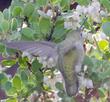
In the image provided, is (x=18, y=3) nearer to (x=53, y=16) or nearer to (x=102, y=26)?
(x=53, y=16)

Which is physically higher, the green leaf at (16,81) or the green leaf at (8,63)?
the green leaf at (8,63)

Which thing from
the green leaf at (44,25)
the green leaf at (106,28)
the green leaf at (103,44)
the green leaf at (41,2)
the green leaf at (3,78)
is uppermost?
the green leaf at (41,2)

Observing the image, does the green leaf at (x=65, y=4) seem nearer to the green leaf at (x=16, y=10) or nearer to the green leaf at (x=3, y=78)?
the green leaf at (x=16, y=10)

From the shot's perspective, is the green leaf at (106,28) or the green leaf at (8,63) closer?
the green leaf at (106,28)

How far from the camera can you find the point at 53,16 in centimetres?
106

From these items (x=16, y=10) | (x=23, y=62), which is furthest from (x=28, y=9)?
(x=23, y=62)

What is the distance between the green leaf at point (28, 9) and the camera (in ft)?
3.50

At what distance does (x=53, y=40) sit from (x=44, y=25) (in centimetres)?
5

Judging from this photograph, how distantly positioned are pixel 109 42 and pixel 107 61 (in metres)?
0.08

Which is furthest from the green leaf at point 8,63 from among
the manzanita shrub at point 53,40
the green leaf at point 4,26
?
the green leaf at point 4,26

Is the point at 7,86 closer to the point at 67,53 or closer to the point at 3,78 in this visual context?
the point at 3,78

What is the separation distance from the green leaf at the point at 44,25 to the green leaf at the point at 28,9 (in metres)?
0.05

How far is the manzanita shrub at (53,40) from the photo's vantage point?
1.01 meters

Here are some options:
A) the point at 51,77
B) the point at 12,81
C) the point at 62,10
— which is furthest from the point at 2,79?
the point at 62,10
